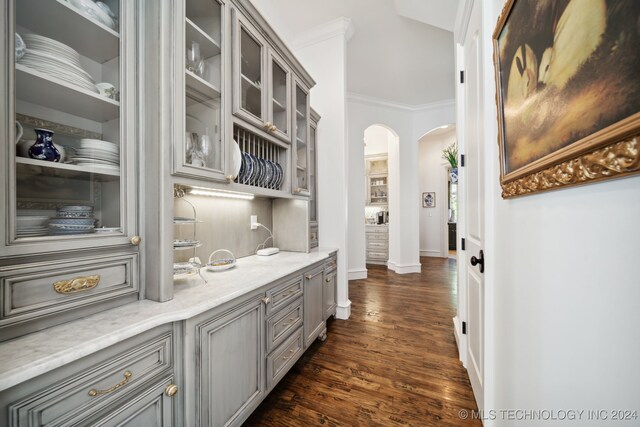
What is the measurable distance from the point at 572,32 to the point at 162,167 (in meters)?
1.38

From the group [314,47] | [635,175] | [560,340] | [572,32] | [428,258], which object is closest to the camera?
[635,175]

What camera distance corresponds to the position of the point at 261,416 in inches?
57.6

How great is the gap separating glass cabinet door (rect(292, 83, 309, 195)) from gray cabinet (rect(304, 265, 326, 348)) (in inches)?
30.8

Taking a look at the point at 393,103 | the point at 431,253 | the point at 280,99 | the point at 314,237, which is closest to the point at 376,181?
the point at 393,103

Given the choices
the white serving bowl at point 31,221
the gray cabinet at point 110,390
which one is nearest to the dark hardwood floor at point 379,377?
the gray cabinet at point 110,390

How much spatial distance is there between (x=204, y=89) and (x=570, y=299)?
1718 millimetres

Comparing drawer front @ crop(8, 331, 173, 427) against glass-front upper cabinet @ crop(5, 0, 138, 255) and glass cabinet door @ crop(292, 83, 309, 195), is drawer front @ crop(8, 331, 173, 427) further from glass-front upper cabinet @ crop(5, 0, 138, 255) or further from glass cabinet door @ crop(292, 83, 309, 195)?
glass cabinet door @ crop(292, 83, 309, 195)

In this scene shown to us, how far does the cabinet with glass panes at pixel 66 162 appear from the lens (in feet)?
2.47

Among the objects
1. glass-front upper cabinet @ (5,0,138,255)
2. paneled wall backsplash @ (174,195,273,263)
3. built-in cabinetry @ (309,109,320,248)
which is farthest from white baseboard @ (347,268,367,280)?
glass-front upper cabinet @ (5,0,138,255)

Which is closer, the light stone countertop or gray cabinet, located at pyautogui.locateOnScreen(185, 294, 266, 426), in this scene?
the light stone countertop

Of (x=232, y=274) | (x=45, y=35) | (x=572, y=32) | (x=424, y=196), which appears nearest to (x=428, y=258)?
(x=424, y=196)

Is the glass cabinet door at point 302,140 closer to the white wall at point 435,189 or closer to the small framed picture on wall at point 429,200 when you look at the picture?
the white wall at point 435,189

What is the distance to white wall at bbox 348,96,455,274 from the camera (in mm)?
4523

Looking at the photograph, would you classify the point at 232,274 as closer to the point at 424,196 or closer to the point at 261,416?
the point at 261,416
